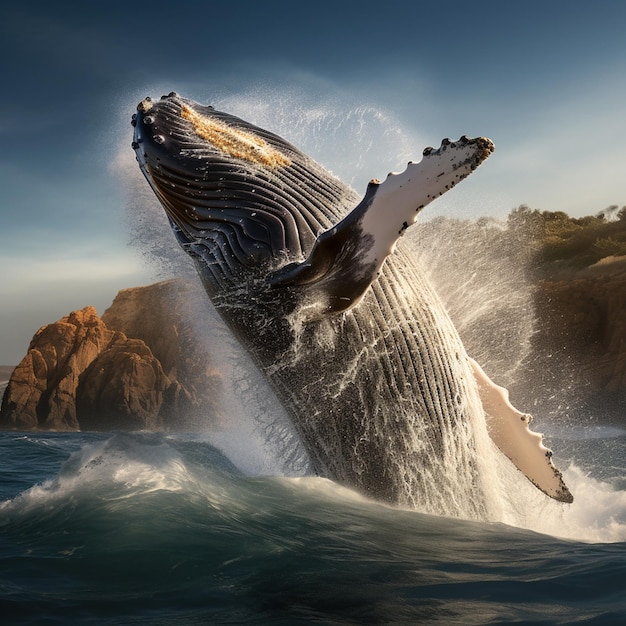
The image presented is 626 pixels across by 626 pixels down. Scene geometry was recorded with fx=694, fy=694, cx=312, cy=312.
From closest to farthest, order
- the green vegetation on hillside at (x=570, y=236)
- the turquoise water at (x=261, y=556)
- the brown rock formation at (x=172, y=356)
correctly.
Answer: the turquoise water at (x=261, y=556), the green vegetation on hillside at (x=570, y=236), the brown rock formation at (x=172, y=356)

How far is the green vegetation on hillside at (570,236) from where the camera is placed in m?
54.4

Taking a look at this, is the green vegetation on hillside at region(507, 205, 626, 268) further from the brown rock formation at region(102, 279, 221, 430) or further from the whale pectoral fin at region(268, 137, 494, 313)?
the whale pectoral fin at region(268, 137, 494, 313)

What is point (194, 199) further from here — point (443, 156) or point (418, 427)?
point (418, 427)

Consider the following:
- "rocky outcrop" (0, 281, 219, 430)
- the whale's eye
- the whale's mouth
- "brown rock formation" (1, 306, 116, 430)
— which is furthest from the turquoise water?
"brown rock formation" (1, 306, 116, 430)

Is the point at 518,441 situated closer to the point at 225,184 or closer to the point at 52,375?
the point at 225,184

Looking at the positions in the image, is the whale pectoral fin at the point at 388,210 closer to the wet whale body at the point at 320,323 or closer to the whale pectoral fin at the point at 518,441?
the wet whale body at the point at 320,323

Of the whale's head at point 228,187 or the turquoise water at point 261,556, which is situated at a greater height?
the whale's head at point 228,187

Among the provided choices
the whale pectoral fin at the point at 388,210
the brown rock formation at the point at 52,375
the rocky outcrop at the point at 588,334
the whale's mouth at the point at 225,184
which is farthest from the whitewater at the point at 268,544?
the brown rock formation at the point at 52,375

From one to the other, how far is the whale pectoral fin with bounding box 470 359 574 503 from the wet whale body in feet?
0.71

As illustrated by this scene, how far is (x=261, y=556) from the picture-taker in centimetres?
509

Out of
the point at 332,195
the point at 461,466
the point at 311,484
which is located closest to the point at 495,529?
the point at 461,466

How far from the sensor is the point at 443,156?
5227 millimetres

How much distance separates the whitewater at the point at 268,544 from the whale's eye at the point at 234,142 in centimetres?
119

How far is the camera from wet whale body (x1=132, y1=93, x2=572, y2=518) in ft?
20.5
